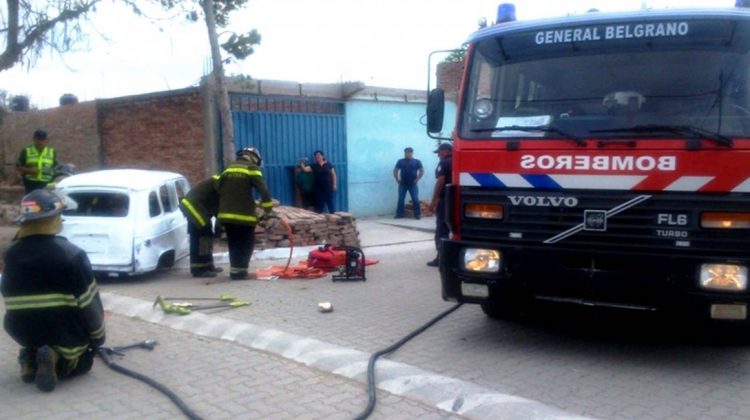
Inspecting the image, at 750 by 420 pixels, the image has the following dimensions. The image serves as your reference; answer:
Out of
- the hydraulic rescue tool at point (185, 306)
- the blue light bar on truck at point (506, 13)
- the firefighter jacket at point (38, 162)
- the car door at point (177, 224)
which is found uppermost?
the blue light bar on truck at point (506, 13)

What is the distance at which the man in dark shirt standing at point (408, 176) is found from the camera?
61.6 feet

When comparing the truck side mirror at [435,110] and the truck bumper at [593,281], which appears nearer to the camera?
the truck bumper at [593,281]

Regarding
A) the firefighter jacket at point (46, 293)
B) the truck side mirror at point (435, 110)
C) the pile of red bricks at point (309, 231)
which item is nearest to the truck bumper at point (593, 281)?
the truck side mirror at point (435, 110)

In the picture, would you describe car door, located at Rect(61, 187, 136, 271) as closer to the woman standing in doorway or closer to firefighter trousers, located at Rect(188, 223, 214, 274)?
firefighter trousers, located at Rect(188, 223, 214, 274)

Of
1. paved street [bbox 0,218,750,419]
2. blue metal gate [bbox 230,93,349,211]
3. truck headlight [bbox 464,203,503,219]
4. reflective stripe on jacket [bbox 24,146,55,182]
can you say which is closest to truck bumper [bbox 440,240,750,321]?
truck headlight [bbox 464,203,503,219]

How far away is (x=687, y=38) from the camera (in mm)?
6160

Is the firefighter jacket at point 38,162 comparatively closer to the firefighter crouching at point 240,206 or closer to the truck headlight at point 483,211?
the firefighter crouching at point 240,206

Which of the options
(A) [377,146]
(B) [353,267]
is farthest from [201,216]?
(A) [377,146]

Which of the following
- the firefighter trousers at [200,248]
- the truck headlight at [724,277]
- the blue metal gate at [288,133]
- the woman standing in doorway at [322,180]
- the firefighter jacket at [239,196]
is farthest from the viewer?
the woman standing in doorway at [322,180]

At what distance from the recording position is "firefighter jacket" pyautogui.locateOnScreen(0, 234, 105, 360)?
5.83 meters

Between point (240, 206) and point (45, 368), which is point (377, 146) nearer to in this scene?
point (240, 206)

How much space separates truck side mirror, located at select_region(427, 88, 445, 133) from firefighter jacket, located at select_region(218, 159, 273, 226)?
11.7 feet

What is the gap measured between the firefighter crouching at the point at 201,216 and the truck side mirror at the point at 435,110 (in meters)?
4.10

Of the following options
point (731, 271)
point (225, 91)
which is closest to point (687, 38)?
point (731, 271)
